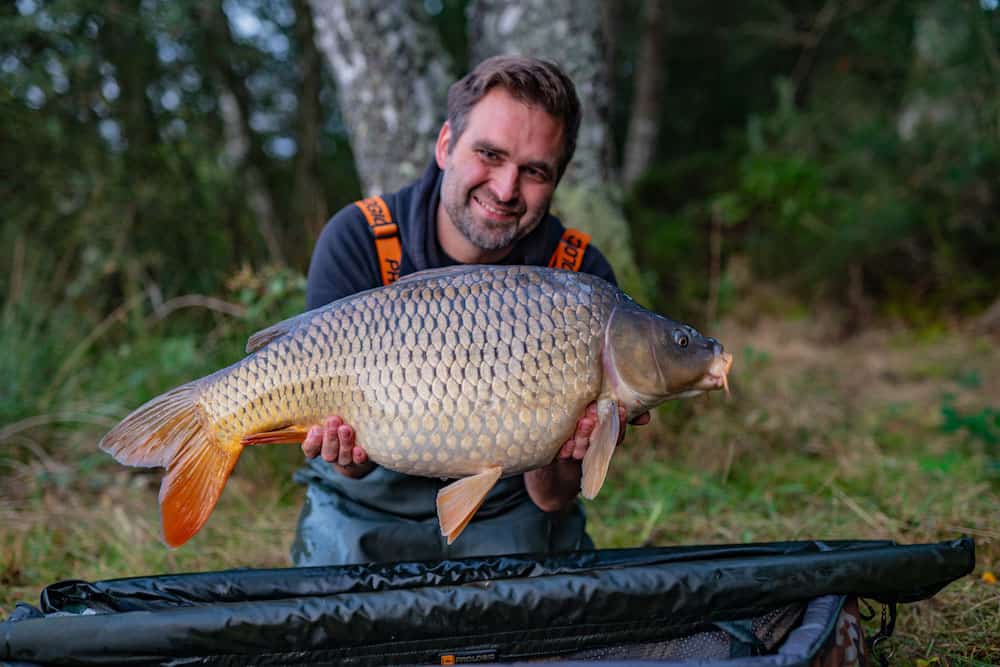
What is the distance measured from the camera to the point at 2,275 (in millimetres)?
3957

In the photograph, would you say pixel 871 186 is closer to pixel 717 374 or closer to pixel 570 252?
pixel 570 252

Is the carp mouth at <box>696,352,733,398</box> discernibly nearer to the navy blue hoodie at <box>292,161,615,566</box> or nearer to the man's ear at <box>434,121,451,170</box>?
the navy blue hoodie at <box>292,161,615,566</box>

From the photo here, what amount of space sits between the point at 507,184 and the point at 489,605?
81cm

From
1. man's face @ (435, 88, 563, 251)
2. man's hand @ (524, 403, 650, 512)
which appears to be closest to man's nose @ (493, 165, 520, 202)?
man's face @ (435, 88, 563, 251)

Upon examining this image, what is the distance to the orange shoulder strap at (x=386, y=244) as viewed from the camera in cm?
178

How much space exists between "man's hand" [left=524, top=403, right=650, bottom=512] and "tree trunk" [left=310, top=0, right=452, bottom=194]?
1.38 metres

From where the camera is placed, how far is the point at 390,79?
2.73 m

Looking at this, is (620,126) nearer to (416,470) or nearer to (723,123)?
(723,123)

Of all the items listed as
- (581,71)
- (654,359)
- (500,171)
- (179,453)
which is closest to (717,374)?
(654,359)

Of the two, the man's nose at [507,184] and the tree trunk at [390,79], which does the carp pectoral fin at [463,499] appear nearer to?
the man's nose at [507,184]

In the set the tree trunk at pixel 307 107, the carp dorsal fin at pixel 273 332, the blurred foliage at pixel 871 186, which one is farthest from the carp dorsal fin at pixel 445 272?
the tree trunk at pixel 307 107

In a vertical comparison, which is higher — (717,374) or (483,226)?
(483,226)

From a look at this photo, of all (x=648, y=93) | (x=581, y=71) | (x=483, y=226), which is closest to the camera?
(x=483, y=226)

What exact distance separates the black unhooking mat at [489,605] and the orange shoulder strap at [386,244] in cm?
64
